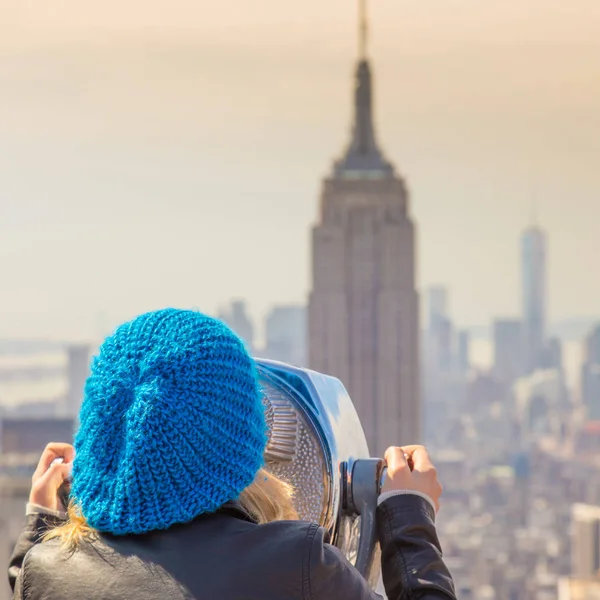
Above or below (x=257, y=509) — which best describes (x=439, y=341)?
below

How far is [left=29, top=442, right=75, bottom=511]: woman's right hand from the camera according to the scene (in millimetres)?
900

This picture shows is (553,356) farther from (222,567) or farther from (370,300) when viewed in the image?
(222,567)

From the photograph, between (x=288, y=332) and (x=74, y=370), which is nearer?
(x=74, y=370)

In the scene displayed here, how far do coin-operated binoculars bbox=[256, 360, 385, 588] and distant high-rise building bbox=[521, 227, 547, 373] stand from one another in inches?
1818

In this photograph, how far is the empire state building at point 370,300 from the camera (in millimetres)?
31844

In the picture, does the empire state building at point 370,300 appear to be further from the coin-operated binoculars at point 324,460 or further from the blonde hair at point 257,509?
the blonde hair at point 257,509

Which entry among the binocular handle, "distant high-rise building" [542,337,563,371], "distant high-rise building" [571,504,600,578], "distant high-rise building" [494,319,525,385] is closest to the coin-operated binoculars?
the binocular handle

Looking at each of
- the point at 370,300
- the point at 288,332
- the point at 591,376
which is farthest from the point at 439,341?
the point at 370,300

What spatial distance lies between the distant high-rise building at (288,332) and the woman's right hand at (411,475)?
3166 cm

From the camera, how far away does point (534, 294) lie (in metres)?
49.8

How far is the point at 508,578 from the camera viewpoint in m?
32.3

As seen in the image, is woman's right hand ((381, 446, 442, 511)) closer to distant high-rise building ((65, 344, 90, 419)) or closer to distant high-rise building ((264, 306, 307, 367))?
distant high-rise building ((65, 344, 90, 419))

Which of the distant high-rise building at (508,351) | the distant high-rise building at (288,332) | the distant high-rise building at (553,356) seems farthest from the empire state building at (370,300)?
the distant high-rise building at (553,356)

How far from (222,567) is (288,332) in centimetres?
3535
